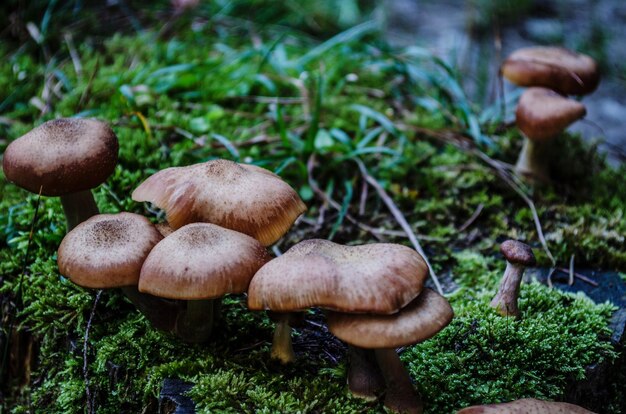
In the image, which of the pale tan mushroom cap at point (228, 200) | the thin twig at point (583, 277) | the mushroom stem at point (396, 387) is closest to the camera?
the mushroom stem at point (396, 387)

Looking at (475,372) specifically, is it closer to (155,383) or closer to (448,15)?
(155,383)

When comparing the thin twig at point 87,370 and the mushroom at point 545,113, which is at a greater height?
the mushroom at point 545,113

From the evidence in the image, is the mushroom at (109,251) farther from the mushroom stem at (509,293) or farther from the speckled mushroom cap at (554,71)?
the speckled mushroom cap at (554,71)

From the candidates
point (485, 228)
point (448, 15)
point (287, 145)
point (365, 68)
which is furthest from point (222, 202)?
point (448, 15)

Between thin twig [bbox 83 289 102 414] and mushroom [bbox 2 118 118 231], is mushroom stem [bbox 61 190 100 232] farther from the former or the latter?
thin twig [bbox 83 289 102 414]

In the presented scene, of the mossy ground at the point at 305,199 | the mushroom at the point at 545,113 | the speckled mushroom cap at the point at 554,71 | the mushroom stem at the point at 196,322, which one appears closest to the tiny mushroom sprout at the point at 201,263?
the mushroom stem at the point at 196,322

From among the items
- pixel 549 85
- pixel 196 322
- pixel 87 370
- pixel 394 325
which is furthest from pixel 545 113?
pixel 87 370

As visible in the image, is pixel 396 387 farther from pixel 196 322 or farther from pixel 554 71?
pixel 554 71

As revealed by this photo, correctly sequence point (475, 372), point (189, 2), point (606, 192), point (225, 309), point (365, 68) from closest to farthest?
point (475, 372) → point (225, 309) → point (606, 192) → point (365, 68) → point (189, 2)
